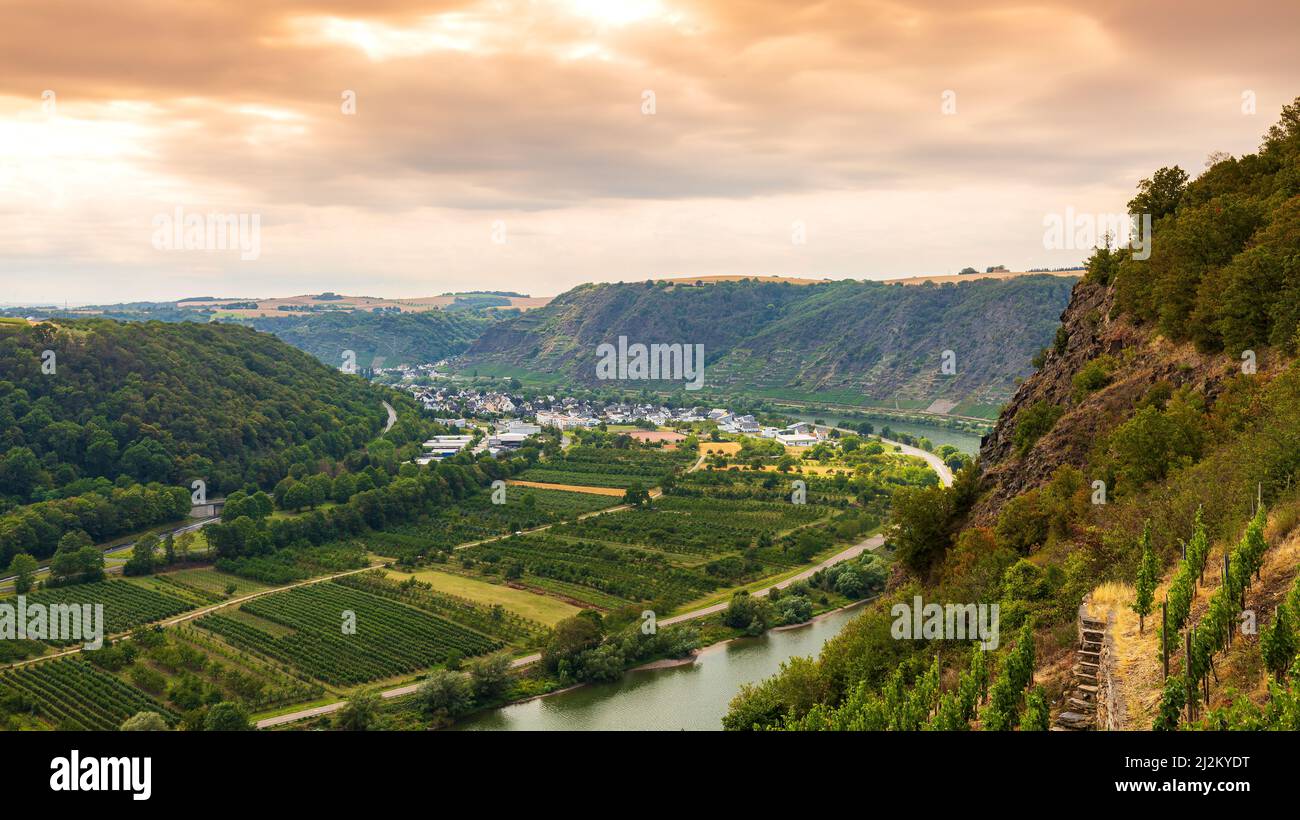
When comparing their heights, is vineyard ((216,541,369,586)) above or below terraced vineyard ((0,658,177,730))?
above

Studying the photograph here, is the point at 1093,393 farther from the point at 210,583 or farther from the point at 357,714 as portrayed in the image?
the point at 210,583

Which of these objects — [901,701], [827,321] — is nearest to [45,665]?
Result: [901,701]

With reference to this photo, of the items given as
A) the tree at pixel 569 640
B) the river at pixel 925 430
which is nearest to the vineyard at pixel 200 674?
the tree at pixel 569 640

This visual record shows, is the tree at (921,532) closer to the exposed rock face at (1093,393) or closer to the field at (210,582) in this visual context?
the exposed rock face at (1093,393)

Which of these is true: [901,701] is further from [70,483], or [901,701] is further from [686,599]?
[70,483]

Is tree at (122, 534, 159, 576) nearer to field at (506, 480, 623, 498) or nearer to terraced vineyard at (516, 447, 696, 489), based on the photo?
field at (506, 480, 623, 498)

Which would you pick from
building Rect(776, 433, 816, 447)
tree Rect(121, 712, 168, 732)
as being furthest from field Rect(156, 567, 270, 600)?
building Rect(776, 433, 816, 447)
